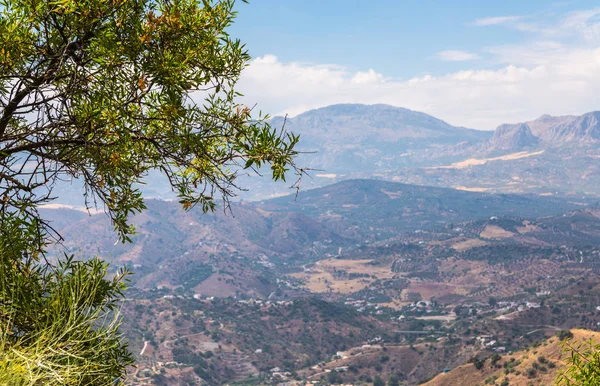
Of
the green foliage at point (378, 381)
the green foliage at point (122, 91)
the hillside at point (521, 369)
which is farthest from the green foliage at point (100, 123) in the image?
the green foliage at point (378, 381)

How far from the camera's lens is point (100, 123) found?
23.8ft

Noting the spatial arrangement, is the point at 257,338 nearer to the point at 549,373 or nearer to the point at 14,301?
the point at 549,373

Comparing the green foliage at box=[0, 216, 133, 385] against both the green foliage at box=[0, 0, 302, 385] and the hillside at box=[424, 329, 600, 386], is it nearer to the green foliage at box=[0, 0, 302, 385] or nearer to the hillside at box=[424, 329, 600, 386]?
the green foliage at box=[0, 0, 302, 385]

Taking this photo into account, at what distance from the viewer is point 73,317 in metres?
6.45

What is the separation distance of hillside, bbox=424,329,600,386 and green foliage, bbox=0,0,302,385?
6433cm

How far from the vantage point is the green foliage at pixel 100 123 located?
6777 mm

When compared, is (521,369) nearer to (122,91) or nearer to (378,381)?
(378,381)

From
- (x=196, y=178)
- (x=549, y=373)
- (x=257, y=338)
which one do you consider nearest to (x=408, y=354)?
(x=257, y=338)

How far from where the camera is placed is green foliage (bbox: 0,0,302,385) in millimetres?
6777

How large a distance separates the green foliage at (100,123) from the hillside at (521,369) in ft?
211

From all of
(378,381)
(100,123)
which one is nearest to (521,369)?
(378,381)

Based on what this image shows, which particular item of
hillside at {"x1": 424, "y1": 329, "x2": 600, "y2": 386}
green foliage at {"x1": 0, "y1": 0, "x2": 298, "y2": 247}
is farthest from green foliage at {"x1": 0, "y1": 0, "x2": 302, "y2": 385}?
hillside at {"x1": 424, "y1": 329, "x2": 600, "y2": 386}

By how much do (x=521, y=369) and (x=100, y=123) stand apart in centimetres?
7214

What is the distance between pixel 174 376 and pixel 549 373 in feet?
234
